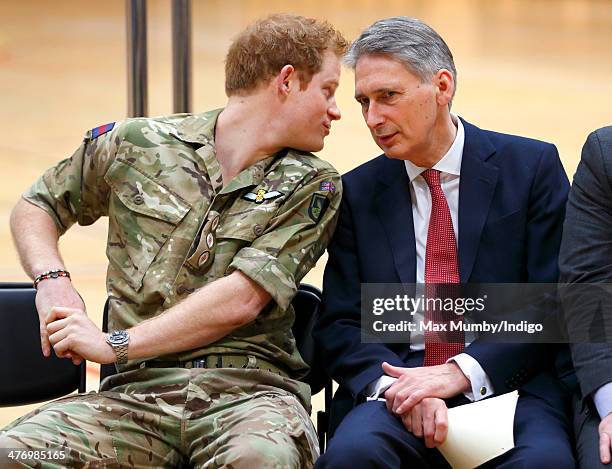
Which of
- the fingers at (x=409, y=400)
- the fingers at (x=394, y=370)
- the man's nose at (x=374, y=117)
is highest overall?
the man's nose at (x=374, y=117)

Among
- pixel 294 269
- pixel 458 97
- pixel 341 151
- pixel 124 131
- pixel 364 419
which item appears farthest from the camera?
pixel 458 97

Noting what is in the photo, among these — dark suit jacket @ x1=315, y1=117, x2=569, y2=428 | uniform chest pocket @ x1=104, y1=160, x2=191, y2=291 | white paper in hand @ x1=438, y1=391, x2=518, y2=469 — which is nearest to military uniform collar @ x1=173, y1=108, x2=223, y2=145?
uniform chest pocket @ x1=104, y1=160, x2=191, y2=291

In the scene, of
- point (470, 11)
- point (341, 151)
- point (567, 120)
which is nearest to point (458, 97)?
point (567, 120)

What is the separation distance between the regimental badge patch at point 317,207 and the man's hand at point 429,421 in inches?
22.6

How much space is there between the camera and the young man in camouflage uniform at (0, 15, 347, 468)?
2.68 metres

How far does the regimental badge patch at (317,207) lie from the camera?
9.46ft

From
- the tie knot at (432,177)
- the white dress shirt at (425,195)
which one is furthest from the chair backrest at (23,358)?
the tie knot at (432,177)

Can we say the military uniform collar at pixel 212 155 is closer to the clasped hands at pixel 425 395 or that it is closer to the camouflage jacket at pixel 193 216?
the camouflage jacket at pixel 193 216

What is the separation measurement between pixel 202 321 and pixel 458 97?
8.43 metres

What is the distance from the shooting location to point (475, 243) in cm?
286

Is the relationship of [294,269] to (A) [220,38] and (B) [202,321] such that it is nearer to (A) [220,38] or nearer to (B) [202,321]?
(B) [202,321]

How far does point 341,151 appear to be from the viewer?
27.7 feet

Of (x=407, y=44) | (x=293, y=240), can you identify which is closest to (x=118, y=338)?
(x=293, y=240)

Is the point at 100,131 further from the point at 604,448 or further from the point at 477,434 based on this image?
the point at 604,448
